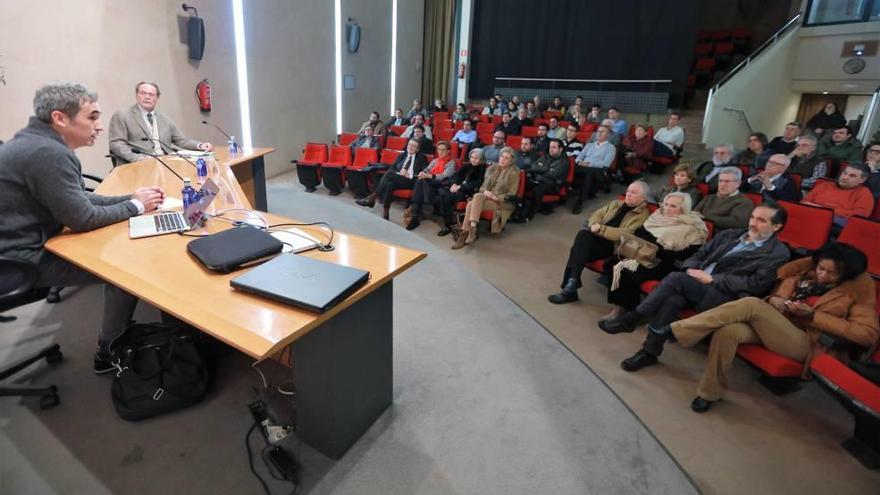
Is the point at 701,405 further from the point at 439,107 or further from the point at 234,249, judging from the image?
the point at 439,107

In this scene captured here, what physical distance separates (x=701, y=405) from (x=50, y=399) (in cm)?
274

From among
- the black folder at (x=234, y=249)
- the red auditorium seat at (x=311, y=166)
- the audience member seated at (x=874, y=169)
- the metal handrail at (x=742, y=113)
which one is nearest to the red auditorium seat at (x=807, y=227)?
the audience member seated at (x=874, y=169)

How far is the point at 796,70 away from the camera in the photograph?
7.74m

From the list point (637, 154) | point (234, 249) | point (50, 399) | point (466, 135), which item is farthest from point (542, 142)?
point (50, 399)

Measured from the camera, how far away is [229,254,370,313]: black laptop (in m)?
1.17

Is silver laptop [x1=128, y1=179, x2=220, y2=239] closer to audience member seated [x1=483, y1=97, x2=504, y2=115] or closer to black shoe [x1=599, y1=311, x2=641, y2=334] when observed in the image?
black shoe [x1=599, y1=311, x2=641, y2=334]

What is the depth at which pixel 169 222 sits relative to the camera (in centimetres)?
177

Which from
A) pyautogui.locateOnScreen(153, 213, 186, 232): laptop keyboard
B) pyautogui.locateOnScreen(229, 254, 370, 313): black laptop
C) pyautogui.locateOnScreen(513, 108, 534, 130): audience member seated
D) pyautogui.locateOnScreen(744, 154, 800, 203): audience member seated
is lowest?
pyautogui.locateOnScreen(229, 254, 370, 313): black laptop

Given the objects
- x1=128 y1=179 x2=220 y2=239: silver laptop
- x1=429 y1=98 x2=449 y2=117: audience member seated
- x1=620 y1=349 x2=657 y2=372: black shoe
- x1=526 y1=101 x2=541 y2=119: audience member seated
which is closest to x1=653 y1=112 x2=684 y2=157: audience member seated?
x1=526 y1=101 x2=541 y2=119: audience member seated

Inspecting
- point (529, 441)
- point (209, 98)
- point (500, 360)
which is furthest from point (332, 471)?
point (209, 98)

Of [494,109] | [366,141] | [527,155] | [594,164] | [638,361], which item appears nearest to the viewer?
[638,361]

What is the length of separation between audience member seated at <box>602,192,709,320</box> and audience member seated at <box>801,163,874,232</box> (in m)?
1.48

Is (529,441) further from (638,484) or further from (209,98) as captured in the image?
(209,98)

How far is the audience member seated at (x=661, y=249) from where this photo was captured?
262 centimetres
